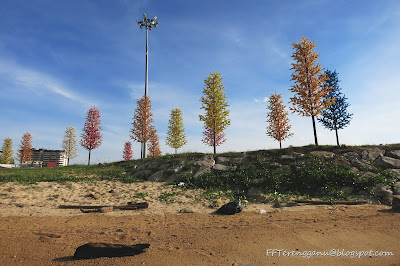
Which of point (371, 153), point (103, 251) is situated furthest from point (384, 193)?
point (103, 251)

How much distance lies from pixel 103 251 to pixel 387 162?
15.1 metres

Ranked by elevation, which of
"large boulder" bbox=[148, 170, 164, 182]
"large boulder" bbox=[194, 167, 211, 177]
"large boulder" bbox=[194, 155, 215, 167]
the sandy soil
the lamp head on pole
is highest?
the lamp head on pole

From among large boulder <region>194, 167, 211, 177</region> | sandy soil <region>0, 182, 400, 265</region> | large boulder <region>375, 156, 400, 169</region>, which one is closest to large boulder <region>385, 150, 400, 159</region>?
large boulder <region>375, 156, 400, 169</region>

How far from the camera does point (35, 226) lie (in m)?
6.40

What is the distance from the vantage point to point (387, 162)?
12.5 m

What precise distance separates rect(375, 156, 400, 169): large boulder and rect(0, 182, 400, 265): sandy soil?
5.24m

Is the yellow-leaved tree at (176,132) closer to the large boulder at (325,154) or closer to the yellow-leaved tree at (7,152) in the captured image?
the large boulder at (325,154)

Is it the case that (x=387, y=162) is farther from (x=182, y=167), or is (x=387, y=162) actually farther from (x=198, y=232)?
(x=198, y=232)

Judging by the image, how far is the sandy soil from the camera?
14.2ft

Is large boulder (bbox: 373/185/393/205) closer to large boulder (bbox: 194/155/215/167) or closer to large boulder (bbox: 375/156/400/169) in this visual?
large boulder (bbox: 375/156/400/169)

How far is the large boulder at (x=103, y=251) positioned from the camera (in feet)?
14.0

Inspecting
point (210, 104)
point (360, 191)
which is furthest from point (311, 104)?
point (360, 191)

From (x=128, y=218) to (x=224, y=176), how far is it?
652 centimetres

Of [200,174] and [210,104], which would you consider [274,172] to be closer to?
[200,174]
